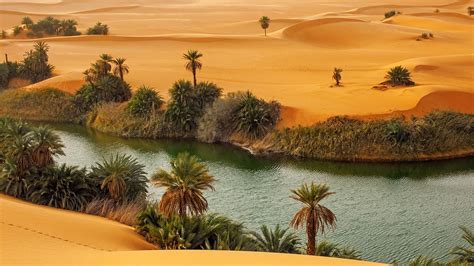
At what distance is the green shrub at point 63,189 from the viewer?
2994 centimetres

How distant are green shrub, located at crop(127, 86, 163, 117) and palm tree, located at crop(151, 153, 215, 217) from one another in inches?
988

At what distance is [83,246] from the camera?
2078 cm

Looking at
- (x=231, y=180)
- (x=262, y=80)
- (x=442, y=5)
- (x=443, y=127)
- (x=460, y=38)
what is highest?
(x=442, y=5)

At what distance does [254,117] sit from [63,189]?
19.6 metres

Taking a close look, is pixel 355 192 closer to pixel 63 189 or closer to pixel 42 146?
pixel 63 189

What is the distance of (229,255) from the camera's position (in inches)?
715

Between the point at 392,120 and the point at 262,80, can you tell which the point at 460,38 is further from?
the point at 392,120

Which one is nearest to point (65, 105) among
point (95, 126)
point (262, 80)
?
point (95, 126)

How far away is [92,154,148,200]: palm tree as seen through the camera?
30.1 meters

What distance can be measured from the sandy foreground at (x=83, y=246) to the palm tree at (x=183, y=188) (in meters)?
1.93

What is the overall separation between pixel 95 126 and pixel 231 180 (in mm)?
19263

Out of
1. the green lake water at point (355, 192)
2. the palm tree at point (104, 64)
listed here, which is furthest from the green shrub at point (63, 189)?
the palm tree at point (104, 64)

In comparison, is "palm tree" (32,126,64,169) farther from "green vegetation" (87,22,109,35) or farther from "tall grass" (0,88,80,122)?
"green vegetation" (87,22,109,35)

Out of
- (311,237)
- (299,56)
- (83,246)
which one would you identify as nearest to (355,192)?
(311,237)
